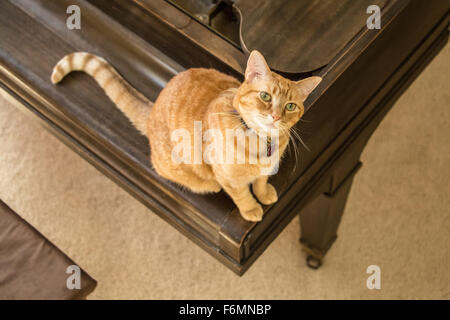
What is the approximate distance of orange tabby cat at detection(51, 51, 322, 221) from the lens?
1024mm

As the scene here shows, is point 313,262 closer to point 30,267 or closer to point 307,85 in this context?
point 30,267

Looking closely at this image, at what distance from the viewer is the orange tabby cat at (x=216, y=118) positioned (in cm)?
102

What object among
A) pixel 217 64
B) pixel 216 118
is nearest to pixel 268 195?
pixel 216 118

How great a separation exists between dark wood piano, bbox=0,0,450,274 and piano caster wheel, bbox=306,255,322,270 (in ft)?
2.75

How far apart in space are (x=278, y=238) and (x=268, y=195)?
3.50 feet

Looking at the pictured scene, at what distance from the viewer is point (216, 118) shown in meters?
1.09

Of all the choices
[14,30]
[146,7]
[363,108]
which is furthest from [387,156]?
[14,30]

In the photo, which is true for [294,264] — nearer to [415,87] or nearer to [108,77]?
[415,87]

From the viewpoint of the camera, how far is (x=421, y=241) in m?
2.16
